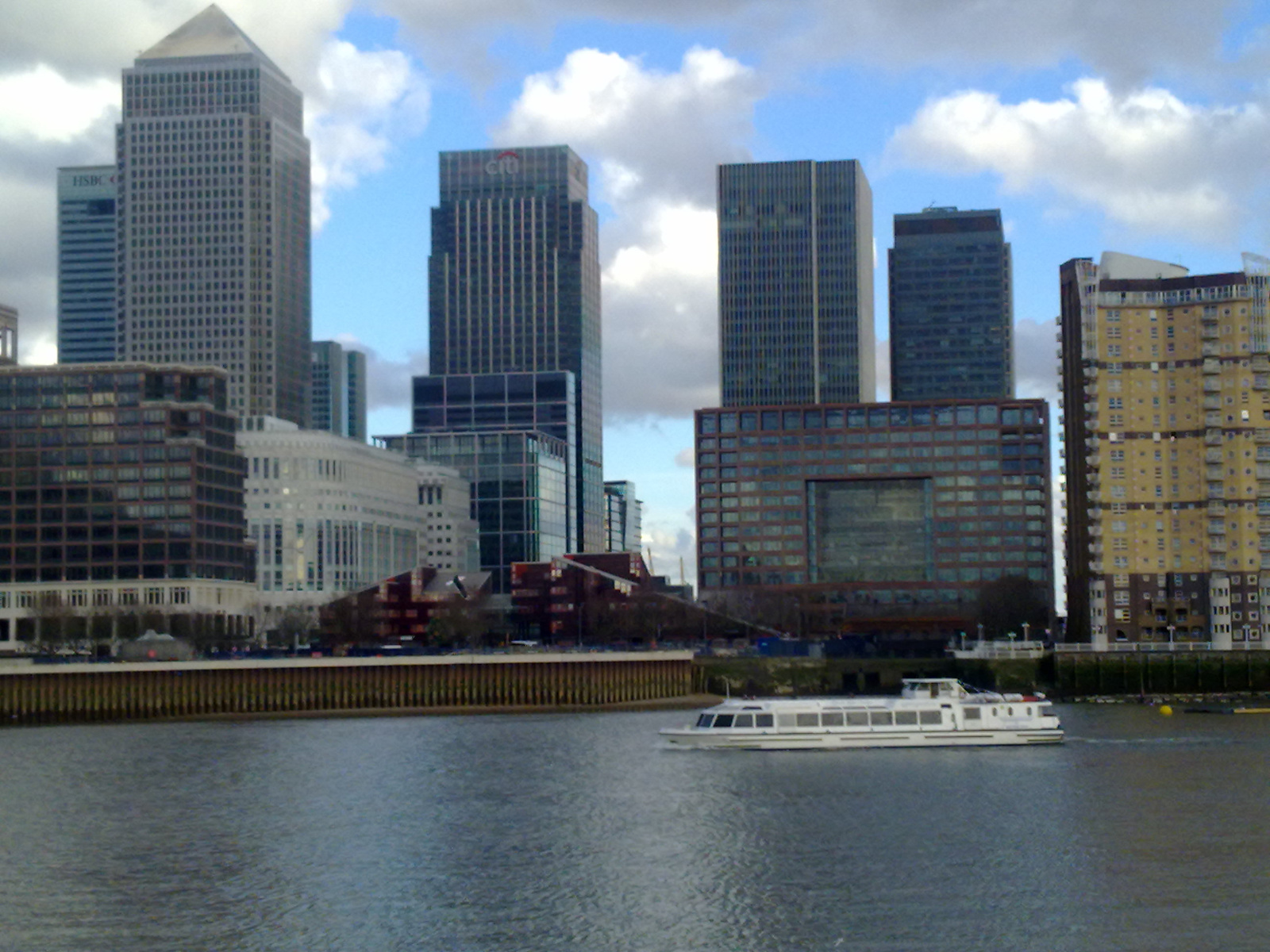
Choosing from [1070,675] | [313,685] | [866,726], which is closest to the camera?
[866,726]

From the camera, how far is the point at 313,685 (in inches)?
7003

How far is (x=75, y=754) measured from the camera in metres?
130

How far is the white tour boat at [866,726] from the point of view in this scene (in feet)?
427

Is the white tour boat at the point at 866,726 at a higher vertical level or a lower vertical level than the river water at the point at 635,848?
higher

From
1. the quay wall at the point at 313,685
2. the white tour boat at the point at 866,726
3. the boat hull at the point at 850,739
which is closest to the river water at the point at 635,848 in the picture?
the boat hull at the point at 850,739

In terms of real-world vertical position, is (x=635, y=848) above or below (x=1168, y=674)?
below

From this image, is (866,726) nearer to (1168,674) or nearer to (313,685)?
(313,685)

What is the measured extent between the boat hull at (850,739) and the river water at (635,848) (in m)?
2.06

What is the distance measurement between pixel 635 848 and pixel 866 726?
2021 inches

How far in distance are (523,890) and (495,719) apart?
91119 mm

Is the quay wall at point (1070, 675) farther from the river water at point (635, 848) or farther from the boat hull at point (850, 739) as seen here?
the river water at point (635, 848)

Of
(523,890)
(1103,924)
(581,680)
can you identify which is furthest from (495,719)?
(1103,924)

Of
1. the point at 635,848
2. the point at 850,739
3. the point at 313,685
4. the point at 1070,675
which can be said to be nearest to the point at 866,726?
the point at 850,739

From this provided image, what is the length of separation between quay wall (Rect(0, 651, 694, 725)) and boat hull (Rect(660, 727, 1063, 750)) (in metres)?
51.3
